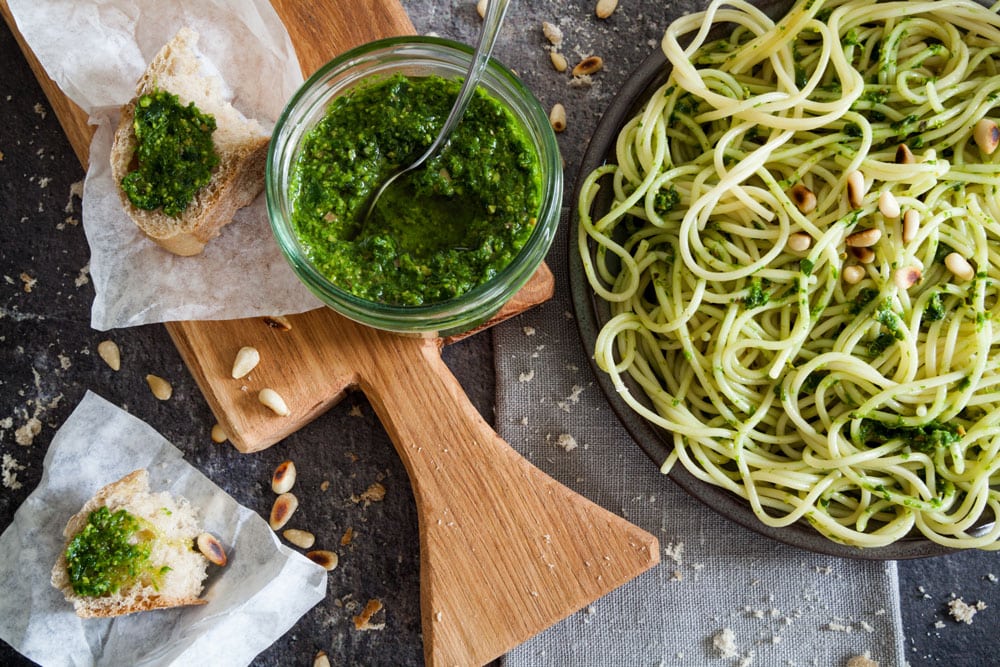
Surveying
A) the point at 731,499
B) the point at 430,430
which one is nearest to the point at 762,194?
the point at 731,499

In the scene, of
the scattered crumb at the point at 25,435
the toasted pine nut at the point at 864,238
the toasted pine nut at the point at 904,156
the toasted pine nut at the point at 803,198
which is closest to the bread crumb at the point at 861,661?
the toasted pine nut at the point at 864,238

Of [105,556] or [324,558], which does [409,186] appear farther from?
[105,556]

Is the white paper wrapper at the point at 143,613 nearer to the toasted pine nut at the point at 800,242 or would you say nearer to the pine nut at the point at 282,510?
the pine nut at the point at 282,510

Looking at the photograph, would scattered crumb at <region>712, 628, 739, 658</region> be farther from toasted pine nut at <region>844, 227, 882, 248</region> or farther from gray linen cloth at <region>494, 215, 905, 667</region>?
toasted pine nut at <region>844, 227, 882, 248</region>

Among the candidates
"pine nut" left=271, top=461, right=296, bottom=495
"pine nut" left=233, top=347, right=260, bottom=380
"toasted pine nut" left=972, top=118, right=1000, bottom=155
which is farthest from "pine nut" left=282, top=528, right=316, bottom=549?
"toasted pine nut" left=972, top=118, right=1000, bottom=155

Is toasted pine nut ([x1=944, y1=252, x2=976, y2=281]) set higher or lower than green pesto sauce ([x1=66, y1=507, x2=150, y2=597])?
higher

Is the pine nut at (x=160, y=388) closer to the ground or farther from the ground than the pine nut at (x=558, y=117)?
closer to the ground
